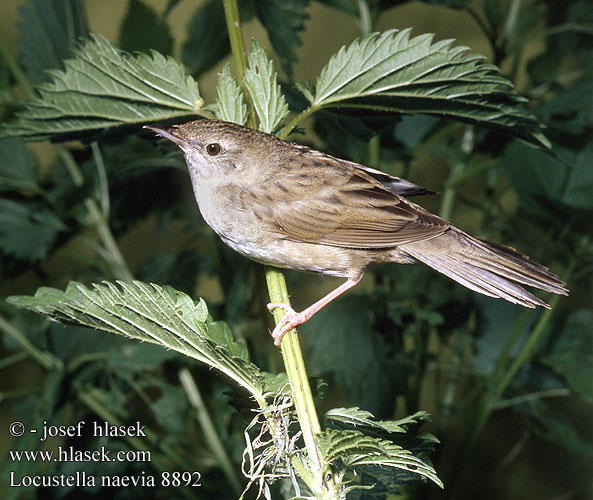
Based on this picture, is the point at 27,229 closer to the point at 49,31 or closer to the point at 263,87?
the point at 49,31

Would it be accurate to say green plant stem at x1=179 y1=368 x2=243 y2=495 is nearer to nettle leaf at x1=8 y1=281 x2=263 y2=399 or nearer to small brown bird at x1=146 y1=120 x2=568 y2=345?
small brown bird at x1=146 y1=120 x2=568 y2=345

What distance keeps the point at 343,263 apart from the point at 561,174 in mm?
505

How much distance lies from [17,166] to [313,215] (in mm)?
715

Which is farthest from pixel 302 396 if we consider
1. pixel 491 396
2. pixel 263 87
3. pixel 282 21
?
pixel 491 396

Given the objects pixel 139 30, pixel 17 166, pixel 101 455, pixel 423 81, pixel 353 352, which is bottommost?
pixel 101 455

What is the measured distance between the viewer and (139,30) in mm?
1028

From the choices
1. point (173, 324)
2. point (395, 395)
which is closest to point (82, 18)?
point (173, 324)

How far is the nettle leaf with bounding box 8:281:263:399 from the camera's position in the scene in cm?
57

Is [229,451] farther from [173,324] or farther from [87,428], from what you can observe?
[173,324]

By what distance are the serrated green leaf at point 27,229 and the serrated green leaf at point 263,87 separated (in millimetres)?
733

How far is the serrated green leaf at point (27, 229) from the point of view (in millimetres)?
1253

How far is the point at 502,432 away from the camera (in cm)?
198

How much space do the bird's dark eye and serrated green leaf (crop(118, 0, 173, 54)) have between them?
0.90 feet

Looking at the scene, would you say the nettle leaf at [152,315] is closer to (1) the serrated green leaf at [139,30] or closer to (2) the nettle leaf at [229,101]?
(2) the nettle leaf at [229,101]
